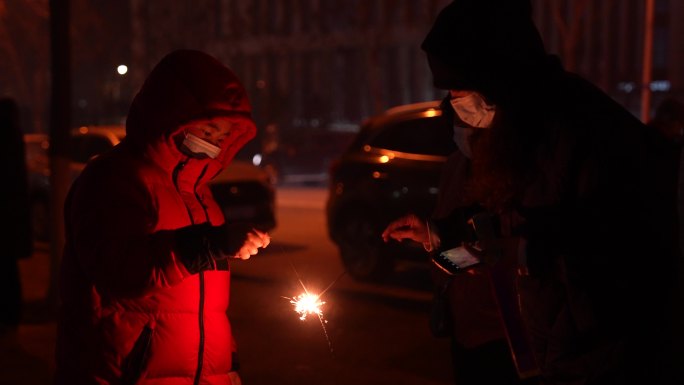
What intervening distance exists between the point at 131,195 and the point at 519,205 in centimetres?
111

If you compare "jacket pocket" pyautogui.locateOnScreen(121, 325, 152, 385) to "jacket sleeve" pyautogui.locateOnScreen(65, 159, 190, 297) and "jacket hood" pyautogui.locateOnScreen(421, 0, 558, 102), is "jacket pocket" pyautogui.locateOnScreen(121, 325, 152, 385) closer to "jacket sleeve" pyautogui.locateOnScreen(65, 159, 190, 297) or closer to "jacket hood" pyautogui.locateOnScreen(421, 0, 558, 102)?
"jacket sleeve" pyautogui.locateOnScreen(65, 159, 190, 297)

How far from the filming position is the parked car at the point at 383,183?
356 inches

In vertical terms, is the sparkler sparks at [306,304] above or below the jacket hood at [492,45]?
below

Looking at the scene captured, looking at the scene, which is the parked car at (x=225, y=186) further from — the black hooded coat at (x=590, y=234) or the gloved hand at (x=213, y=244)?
the black hooded coat at (x=590, y=234)

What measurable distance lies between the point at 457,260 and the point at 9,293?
5770 millimetres

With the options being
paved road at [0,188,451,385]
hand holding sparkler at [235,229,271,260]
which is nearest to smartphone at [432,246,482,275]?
hand holding sparkler at [235,229,271,260]

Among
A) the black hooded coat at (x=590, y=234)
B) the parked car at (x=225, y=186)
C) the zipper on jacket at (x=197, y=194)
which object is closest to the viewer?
the black hooded coat at (x=590, y=234)

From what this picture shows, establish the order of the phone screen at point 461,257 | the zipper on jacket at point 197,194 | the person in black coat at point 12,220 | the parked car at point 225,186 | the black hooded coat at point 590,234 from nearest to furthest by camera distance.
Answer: the black hooded coat at point 590,234 → the phone screen at point 461,257 → the zipper on jacket at point 197,194 → the person in black coat at point 12,220 → the parked car at point 225,186

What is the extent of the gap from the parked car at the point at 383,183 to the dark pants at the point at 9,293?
3.58m

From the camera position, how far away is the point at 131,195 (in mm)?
2596

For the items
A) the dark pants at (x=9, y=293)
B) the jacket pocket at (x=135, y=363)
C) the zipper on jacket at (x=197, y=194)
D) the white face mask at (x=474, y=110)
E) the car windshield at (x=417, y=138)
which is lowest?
the dark pants at (x=9, y=293)

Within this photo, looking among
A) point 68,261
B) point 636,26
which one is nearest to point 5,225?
point 68,261

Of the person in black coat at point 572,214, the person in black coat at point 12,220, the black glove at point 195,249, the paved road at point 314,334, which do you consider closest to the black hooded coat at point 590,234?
the person in black coat at point 572,214

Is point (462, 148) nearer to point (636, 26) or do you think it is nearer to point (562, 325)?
point (562, 325)
